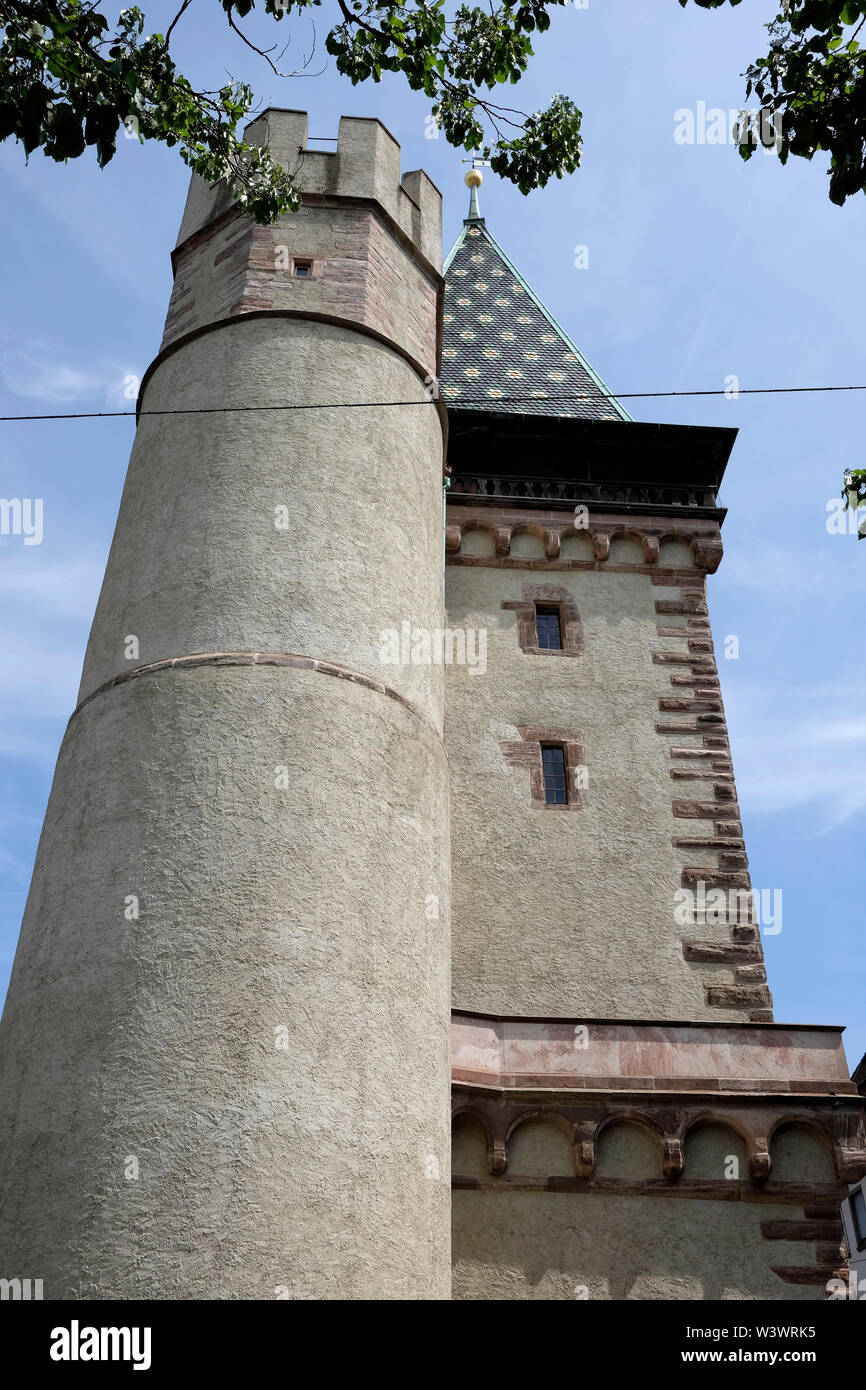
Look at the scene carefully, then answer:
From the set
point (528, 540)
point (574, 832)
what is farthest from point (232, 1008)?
point (528, 540)

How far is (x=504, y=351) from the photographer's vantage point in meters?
22.8

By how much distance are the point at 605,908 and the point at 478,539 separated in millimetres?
6279

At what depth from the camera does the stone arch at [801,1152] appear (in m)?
12.1

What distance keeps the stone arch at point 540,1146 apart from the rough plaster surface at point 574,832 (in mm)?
1492

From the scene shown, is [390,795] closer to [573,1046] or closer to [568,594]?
[573,1046]

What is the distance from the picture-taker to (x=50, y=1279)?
24.5 feet

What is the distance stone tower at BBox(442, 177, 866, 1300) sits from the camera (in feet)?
38.2

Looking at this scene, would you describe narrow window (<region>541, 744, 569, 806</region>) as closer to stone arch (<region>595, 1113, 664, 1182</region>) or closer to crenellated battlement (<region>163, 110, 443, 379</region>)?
stone arch (<region>595, 1113, 664, 1182</region>)

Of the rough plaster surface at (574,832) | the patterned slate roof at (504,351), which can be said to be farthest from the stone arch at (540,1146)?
the patterned slate roof at (504,351)

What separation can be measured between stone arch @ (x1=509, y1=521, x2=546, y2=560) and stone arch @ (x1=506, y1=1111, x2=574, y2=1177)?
28.9ft
